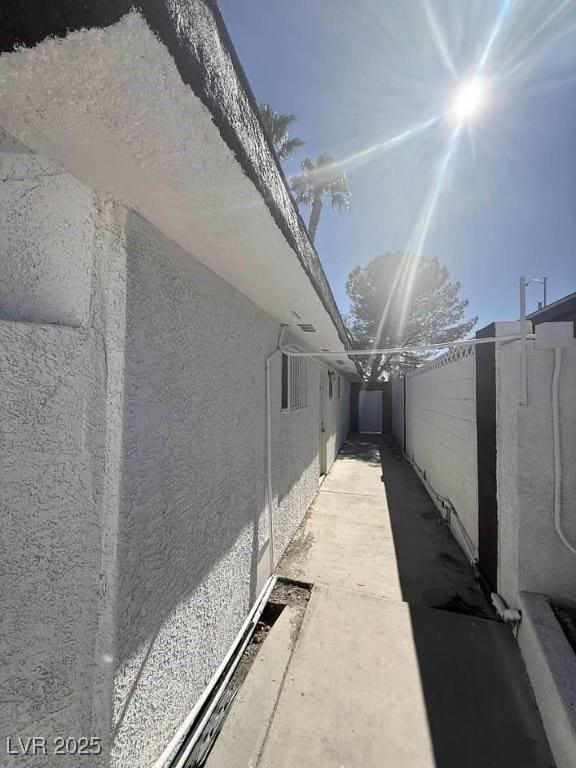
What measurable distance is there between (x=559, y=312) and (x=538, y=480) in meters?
1.62

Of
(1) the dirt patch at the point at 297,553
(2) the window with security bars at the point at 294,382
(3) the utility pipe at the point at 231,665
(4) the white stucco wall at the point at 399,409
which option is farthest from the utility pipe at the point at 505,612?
(4) the white stucco wall at the point at 399,409

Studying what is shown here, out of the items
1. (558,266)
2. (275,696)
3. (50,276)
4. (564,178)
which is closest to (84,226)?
(50,276)

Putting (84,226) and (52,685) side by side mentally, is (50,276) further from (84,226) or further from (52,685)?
(52,685)

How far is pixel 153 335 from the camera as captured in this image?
1.59m

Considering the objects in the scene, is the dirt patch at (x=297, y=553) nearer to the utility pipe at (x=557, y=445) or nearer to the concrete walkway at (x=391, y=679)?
the concrete walkway at (x=391, y=679)

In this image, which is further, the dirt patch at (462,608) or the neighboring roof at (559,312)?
the dirt patch at (462,608)

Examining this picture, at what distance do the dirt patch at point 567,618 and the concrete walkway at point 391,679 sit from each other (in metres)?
0.48

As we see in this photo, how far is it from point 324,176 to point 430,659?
18.7m

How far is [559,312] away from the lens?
294 centimetres

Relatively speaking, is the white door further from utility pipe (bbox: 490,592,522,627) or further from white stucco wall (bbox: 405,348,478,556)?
utility pipe (bbox: 490,592,522,627)

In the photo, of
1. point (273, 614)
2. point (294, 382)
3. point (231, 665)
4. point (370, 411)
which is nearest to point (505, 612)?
point (273, 614)

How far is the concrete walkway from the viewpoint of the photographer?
6.29 ft

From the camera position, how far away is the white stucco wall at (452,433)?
405 centimetres

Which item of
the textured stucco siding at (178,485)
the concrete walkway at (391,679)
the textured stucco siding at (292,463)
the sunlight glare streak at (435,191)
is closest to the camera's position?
the textured stucco siding at (178,485)
